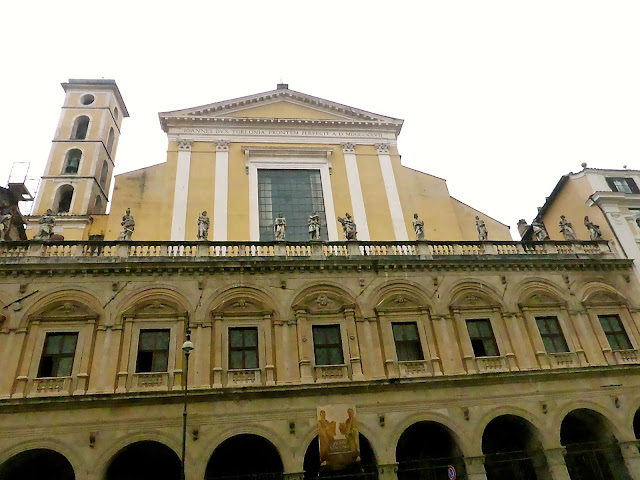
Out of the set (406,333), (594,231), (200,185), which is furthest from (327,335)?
(594,231)

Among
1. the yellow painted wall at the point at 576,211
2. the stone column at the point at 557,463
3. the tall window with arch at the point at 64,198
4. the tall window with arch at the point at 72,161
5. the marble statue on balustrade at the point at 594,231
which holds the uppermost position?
the tall window with arch at the point at 72,161

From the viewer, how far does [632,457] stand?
55.6ft

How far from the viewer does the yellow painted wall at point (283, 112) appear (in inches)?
1100

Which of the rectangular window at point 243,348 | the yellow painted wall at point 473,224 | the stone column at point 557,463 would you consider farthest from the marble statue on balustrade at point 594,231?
the rectangular window at point 243,348

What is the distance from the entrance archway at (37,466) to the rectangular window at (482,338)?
15400 mm

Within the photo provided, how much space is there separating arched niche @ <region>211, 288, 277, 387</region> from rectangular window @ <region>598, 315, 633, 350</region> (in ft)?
46.6

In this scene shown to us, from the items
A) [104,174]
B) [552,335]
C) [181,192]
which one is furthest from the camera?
[104,174]

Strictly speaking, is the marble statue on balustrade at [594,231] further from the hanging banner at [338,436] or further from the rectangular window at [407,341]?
the hanging banner at [338,436]

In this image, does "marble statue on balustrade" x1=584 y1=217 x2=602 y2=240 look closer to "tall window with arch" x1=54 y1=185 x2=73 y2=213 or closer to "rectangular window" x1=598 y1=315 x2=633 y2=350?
"rectangular window" x1=598 y1=315 x2=633 y2=350

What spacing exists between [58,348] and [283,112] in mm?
17873

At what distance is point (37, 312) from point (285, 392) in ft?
31.1

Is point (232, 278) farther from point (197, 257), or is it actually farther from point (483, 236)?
point (483, 236)

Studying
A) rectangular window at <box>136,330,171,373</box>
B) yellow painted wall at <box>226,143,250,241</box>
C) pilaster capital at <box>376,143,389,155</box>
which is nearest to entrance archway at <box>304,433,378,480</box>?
rectangular window at <box>136,330,171,373</box>

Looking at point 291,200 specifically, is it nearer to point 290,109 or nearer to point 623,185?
point 290,109
